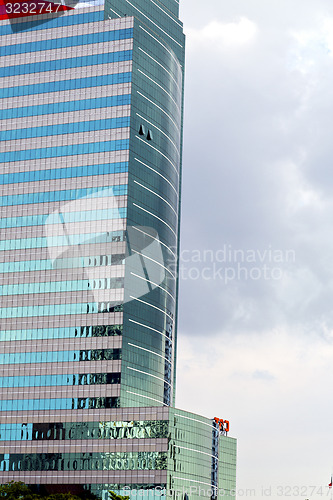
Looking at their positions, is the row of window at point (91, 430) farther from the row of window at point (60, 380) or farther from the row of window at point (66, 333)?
the row of window at point (66, 333)

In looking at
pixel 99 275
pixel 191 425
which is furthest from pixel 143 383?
pixel 99 275

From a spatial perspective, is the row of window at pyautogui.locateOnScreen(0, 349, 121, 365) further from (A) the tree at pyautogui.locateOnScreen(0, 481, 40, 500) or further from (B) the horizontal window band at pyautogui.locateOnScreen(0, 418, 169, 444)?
(A) the tree at pyautogui.locateOnScreen(0, 481, 40, 500)

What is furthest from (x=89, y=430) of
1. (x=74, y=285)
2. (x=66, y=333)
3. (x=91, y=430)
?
(x=74, y=285)

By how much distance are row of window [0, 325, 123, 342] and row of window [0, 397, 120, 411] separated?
13.7 metres

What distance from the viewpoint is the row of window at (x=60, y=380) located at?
187375mm

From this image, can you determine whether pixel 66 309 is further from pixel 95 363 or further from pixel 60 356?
pixel 95 363

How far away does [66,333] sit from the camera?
7613 inches

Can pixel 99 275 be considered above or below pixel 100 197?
below

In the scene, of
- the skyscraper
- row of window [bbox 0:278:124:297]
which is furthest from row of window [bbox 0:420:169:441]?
row of window [bbox 0:278:124:297]

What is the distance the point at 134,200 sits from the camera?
198125mm

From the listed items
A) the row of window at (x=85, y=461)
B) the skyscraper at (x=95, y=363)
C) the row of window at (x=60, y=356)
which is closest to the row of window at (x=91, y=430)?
the skyscraper at (x=95, y=363)

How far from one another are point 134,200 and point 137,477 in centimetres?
6063

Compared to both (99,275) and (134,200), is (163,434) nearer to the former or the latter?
(99,275)

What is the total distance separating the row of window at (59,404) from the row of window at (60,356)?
28.0 ft
